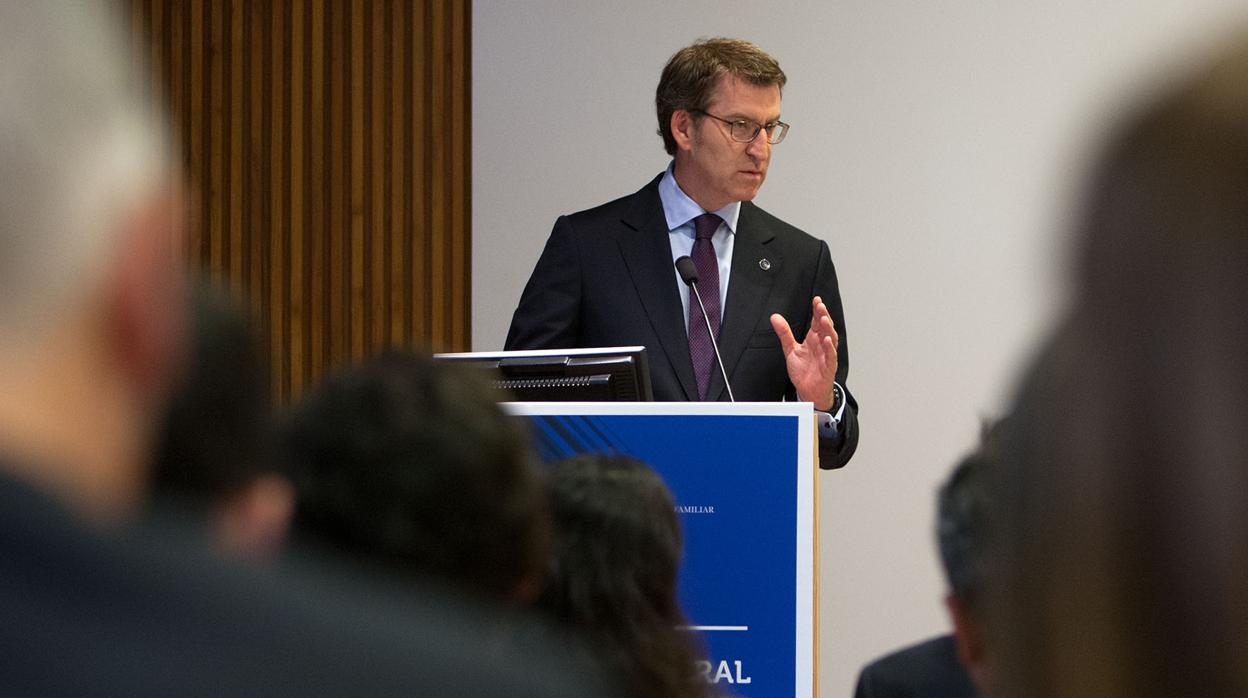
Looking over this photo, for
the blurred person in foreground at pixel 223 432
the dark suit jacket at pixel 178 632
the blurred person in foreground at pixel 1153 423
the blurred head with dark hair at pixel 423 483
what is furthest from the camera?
the blurred head with dark hair at pixel 423 483

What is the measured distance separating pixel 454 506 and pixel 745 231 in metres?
2.68

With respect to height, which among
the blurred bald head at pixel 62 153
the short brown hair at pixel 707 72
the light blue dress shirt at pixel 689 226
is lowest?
the blurred bald head at pixel 62 153

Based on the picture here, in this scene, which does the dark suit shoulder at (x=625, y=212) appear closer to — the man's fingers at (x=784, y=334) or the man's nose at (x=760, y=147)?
the man's nose at (x=760, y=147)

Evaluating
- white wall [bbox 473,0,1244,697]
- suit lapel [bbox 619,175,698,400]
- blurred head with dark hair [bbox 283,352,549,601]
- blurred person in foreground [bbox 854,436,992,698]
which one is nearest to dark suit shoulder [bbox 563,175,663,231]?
suit lapel [bbox 619,175,698,400]

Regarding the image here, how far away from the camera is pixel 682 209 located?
13.0 ft

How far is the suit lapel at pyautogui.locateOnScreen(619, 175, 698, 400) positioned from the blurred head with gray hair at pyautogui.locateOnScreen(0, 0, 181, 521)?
3199mm

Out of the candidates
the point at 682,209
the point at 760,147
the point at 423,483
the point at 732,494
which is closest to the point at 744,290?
the point at 682,209

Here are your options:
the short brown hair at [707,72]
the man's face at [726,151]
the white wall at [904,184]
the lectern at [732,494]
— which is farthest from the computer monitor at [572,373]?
the white wall at [904,184]

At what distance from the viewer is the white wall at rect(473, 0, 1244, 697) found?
5.46m

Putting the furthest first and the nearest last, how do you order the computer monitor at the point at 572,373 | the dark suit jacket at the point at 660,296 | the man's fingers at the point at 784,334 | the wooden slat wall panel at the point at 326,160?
the wooden slat wall panel at the point at 326,160 → the dark suit jacket at the point at 660,296 → the man's fingers at the point at 784,334 → the computer monitor at the point at 572,373

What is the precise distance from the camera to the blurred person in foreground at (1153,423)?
55 cm

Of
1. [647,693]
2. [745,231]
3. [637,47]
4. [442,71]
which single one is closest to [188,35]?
[442,71]

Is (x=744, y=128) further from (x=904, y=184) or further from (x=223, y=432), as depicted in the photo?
(x=223, y=432)

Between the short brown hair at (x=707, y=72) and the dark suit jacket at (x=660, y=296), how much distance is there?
27cm
